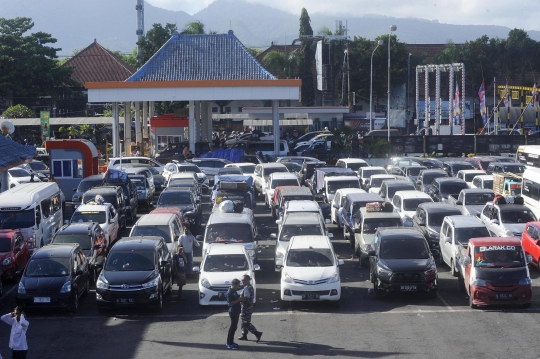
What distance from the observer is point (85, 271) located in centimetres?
2066

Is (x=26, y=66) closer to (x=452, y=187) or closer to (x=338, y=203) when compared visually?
(x=338, y=203)

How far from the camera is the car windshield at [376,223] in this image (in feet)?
78.8

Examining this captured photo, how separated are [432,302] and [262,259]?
7063 millimetres

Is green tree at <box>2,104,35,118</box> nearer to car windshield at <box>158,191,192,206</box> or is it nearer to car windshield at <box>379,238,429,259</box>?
car windshield at <box>158,191,192,206</box>

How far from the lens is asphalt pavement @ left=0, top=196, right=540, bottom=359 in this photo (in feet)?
51.7

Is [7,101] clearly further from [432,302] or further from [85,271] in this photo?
[432,302]

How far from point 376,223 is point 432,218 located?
253cm

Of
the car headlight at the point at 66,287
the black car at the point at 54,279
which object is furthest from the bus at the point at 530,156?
the car headlight at the point at 66,287

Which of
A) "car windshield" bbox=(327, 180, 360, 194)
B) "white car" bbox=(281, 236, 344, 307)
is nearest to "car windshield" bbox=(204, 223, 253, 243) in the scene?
"white car" bbox=(281, 236, 344, 307)

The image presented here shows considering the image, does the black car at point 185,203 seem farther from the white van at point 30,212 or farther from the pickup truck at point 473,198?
the pickup truck at point 473,198

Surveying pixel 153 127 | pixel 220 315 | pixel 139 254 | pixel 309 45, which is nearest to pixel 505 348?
pixel 220 315

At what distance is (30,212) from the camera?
25.3 meters

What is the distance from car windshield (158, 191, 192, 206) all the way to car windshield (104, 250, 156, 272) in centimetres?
1000

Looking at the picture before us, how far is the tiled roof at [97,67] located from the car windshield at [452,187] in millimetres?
62183
